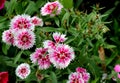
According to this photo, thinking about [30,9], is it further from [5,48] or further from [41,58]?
[41,58]

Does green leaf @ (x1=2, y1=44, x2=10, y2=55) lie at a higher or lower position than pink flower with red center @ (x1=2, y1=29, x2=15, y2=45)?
lower

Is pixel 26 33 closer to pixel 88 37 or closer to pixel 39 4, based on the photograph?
pixel 88 37

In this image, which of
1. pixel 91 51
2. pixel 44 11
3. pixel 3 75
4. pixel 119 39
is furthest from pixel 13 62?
pixel 119 39

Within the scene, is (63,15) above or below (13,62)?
above

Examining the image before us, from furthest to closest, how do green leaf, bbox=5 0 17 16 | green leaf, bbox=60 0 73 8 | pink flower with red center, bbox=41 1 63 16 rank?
green leaf, bbox=60 0 73 8
green leaf, bbox=5 0 17 16
pink flower with red center, bbox=41 1 63 16

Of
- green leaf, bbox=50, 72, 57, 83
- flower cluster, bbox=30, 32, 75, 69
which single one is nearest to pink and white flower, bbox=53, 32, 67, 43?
flower cluster, bbox=30, 32, 75, 69

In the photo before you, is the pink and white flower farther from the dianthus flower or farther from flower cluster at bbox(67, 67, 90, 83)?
flower cluster at bbox(67, 67, 90, 83)

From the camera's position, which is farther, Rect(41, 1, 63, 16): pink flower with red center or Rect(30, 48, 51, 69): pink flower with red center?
Rect(41, 1, 63, 16): pink flower with red center
